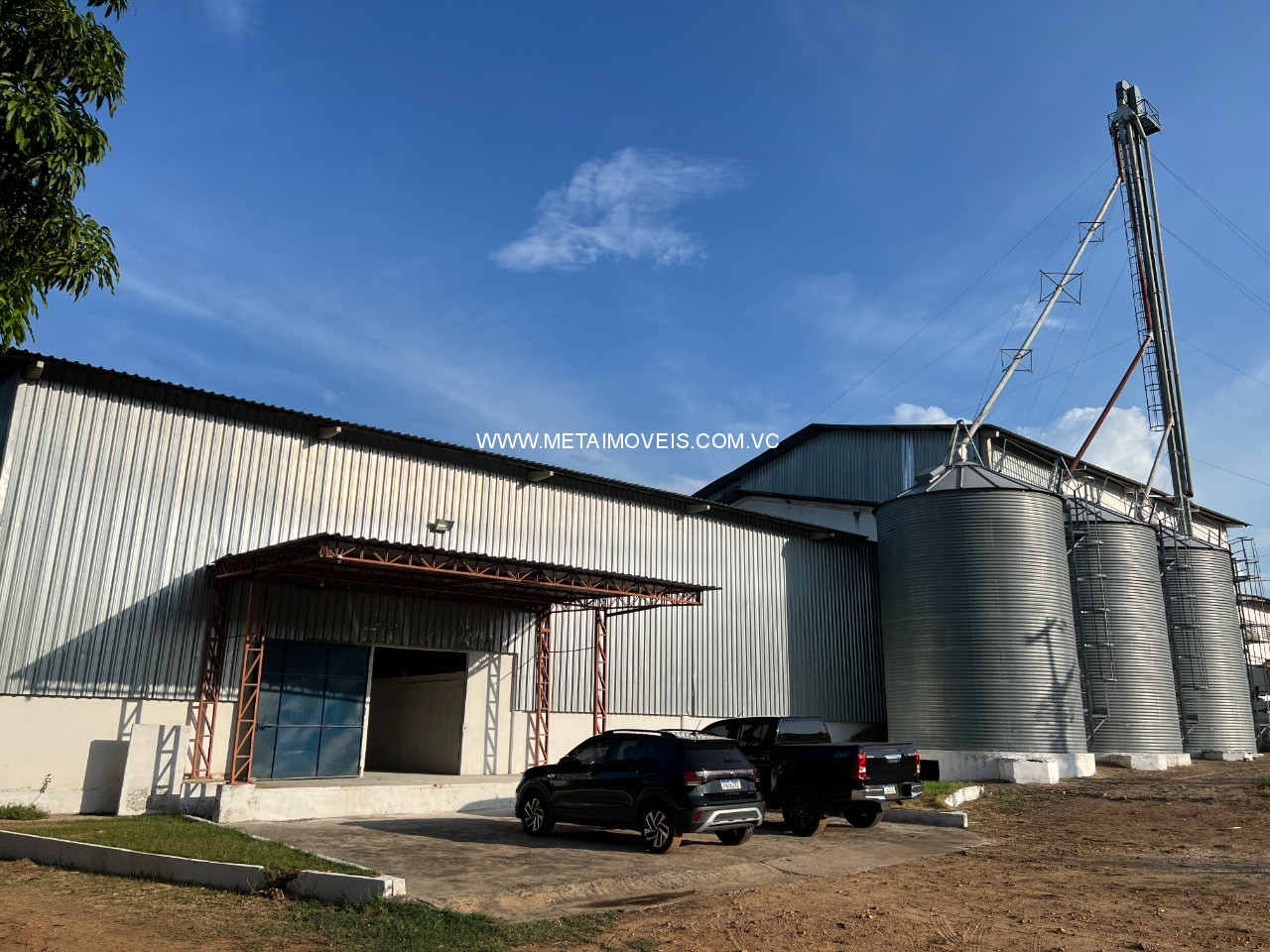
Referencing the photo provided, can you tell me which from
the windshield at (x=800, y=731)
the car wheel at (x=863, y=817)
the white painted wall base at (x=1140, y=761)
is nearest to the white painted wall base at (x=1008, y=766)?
the white painted wall base at (x=1140, y=761)

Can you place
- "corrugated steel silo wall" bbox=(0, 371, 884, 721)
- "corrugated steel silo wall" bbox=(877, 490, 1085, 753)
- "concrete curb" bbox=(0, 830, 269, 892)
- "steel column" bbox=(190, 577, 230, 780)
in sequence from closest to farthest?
"concrete curb" bbox=(0, 830, 269, 892)
"corrugated steel silo wall" bbox=(0, 371, 884, 721)
"steel column" bbox=(190, 577, 230, 780)
"corrugated steel silo wall" bbox=(877, 490, 1085, 753)

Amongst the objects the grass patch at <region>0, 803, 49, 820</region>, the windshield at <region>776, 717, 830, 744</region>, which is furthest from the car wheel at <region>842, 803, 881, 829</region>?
the grass patch at <region>0, 803, 49, 820</region>

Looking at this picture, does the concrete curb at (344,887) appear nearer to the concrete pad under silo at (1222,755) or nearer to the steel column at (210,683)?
the steel column at (210,683)

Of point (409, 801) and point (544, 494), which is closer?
point (409, 801)

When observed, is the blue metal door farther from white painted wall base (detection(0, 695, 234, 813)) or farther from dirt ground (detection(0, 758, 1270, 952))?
dirt ground (detection(0, 758, 1270, 952))

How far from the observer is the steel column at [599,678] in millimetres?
22266

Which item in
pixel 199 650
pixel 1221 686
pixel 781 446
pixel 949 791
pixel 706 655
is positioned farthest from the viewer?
pixel 781 446

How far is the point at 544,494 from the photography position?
968 inches

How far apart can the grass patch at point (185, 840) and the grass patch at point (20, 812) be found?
0.42m

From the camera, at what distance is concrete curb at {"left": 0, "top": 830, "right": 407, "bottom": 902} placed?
9.55 m

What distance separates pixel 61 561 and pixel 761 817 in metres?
13.0

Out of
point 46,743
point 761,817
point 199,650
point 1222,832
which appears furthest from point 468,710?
point 1222,832

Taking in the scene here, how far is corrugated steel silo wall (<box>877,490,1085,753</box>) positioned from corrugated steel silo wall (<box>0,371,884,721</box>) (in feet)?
9.62

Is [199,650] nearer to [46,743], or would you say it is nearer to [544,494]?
[46,743]
